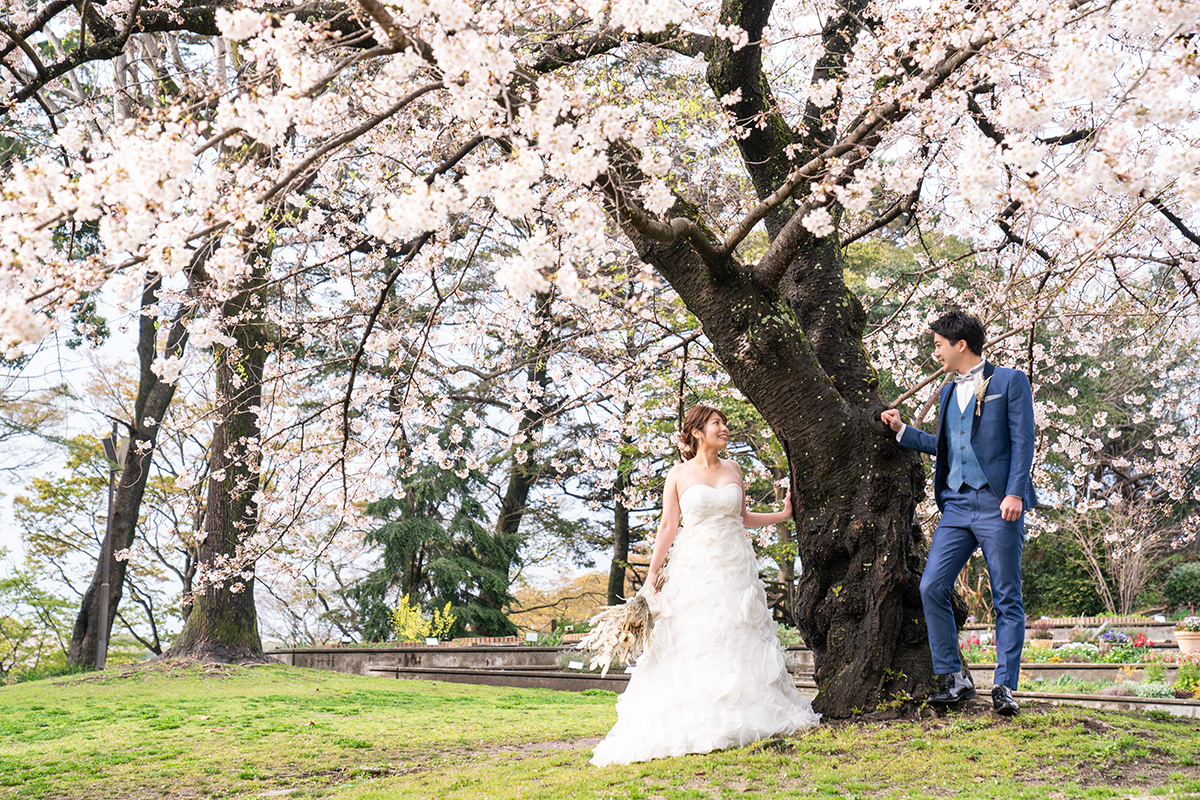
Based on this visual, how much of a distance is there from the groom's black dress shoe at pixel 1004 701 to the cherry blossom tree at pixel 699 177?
0.38 m

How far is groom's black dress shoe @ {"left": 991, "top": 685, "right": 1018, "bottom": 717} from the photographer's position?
4.17m

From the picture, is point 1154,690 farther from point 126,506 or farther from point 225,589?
point 126,506

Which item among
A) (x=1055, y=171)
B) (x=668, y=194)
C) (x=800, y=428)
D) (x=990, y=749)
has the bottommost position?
(x=990, y=749)

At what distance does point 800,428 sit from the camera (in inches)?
191

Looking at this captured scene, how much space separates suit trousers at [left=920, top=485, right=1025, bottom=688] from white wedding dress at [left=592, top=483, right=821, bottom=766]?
0.86 m

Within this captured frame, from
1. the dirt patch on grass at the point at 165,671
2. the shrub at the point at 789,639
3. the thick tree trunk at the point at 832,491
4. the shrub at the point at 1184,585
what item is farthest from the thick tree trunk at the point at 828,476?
the shrub at the point at 1184,585

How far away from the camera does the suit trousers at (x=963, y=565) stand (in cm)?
407

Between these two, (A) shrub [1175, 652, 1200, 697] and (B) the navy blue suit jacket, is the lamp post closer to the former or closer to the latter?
(B) the navy blue suit jacket

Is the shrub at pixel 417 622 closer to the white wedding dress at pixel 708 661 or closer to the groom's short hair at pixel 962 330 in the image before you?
the white wedding dress at pixel 708 661

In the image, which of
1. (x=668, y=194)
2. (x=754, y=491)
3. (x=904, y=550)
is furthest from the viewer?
(x=754, y=491)

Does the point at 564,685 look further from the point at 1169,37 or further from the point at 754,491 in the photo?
the point at 1169,37

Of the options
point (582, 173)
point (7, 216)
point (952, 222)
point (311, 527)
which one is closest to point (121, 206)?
point (7, 216)

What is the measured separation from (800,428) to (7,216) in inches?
149

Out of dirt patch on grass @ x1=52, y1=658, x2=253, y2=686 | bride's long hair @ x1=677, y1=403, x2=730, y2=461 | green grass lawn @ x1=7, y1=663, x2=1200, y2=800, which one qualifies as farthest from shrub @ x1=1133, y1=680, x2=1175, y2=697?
dirt patch on grass @ x1=52, y1=658, x2=253, y2=686
